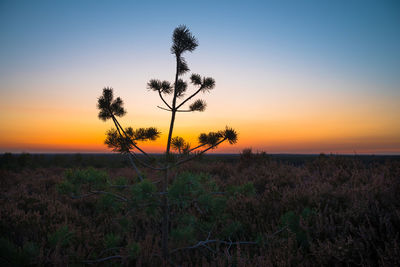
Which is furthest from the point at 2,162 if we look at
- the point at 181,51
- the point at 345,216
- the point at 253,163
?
the point at 345,216

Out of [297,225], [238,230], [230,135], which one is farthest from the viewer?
[238,230]

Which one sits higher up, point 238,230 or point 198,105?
point 198,105

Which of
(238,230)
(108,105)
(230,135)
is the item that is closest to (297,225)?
(238,230)

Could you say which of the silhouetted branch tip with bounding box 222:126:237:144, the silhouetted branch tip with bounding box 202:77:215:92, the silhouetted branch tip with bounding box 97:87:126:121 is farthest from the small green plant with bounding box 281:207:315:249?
the silhouetted branch tip with bounding box 97:87:126:121

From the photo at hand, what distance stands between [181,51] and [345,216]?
4120 millimetres

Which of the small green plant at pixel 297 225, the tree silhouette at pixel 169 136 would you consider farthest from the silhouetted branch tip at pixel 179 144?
the small green plant at pixel 297 225

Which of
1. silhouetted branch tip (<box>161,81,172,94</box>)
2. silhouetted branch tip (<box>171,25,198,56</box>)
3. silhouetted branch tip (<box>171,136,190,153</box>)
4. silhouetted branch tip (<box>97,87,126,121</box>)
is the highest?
silhouetted branch tip (<box>171,25,198,56</box>)

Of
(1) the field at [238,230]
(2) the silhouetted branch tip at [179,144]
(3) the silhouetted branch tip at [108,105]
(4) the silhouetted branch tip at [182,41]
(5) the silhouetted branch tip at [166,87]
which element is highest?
(4) the silhouetted branch tip at [182,41]

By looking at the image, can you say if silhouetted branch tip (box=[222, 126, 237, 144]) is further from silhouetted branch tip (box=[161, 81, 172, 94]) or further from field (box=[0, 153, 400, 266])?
silhouetted branch tip (box=[161, 81, 172, 94])

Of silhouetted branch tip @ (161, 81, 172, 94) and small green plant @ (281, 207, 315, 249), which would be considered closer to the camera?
silhouetted branch tip @ (161, 81, 172, 94)

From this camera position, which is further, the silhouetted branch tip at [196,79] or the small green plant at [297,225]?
the small green plant at [297,225]

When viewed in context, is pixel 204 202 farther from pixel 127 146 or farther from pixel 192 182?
pixel 127 146

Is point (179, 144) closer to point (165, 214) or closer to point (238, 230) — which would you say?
point (165, 214)

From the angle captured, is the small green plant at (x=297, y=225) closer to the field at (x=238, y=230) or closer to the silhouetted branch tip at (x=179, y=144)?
the field at (x=238, y=230)
